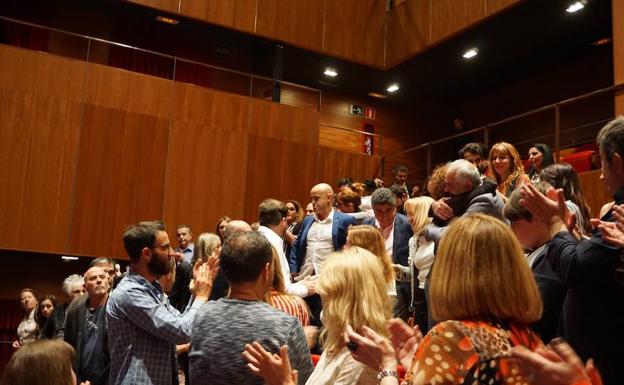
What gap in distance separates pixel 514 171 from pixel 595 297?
374 cm

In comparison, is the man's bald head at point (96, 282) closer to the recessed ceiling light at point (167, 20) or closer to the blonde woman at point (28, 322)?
the blonde woman at point (28, 322)

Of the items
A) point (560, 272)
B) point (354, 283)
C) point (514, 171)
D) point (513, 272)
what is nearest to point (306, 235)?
point (514, 171)

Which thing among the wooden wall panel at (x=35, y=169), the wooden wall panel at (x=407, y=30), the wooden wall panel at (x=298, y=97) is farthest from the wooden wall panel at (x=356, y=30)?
the wooden wall panel at (x=35, y=169)

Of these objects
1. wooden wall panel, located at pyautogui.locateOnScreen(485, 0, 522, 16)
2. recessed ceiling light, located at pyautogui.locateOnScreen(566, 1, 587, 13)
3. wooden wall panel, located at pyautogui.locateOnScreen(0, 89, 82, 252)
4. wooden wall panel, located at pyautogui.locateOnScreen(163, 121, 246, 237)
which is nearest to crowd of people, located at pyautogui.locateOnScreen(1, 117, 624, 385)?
wooden wall panel, located at pyautogui.locateOnScreen(0, 89, 82, 252)

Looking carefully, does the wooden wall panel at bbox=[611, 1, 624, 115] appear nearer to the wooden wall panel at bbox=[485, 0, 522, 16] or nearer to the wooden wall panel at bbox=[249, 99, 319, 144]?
the wooden wall panel at bbox=[485, 0, 522, 16]

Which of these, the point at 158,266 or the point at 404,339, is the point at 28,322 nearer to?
the point at 158,266

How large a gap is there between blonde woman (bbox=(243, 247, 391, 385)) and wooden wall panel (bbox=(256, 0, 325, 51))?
8.33 meters

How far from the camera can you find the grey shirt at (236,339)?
226 centimetres

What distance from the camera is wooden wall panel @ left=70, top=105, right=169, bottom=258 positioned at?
330 inches

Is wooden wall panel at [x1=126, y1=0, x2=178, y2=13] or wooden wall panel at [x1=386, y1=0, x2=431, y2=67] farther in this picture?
wooden wall panel at [x1=386, y1=0, x2=431, y2=67]

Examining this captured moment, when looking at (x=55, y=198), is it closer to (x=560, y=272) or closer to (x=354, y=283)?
(x=354, y=283)

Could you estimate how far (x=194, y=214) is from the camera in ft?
29.9

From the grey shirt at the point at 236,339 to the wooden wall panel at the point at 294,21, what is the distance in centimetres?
852

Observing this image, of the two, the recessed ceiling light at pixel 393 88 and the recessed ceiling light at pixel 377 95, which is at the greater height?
the recessed ceiling light at pixel 393 88
